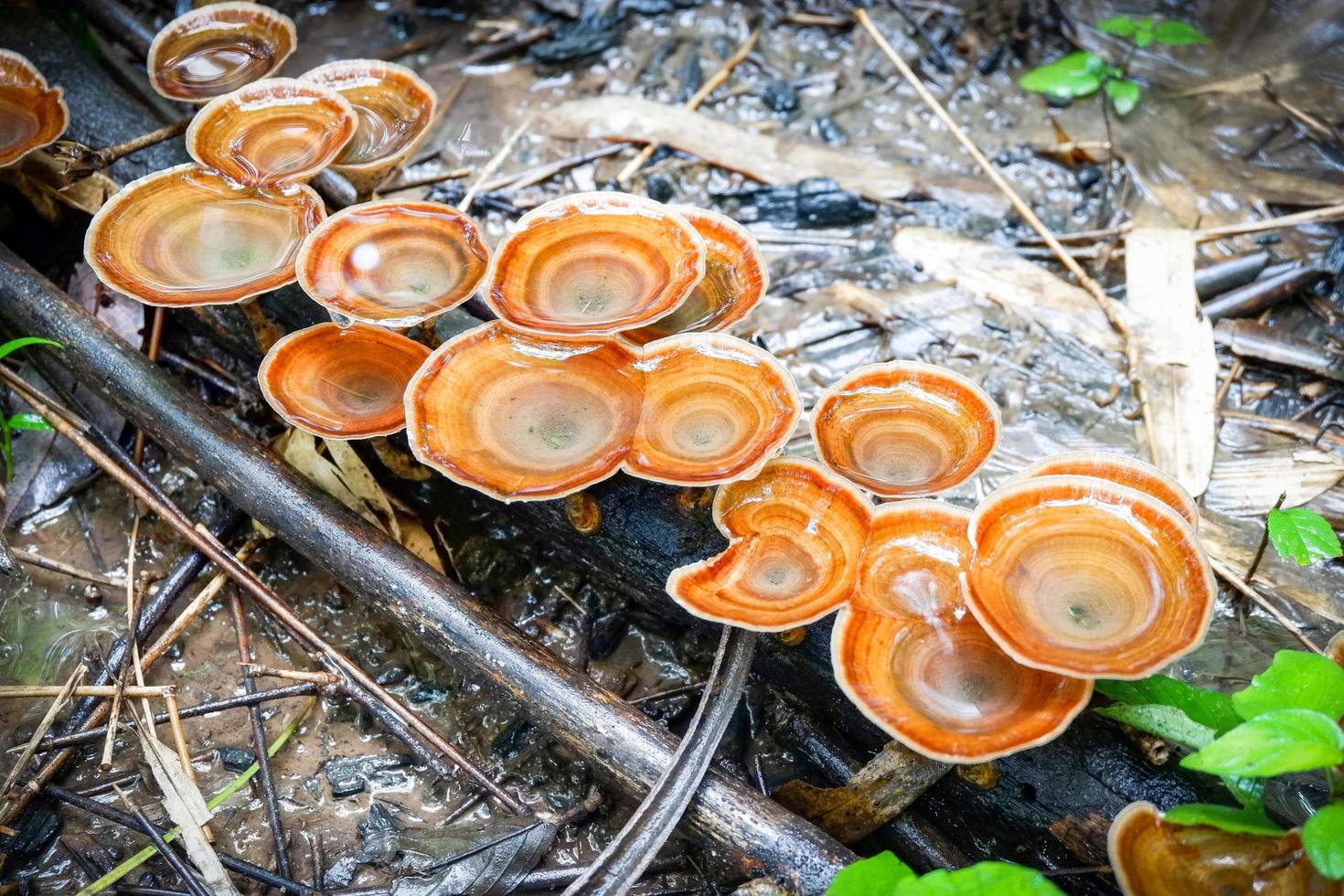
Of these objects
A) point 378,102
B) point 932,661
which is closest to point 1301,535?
point 932,661

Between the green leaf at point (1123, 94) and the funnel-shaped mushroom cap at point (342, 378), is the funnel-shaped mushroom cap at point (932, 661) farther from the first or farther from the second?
the green leaf at point (1123, 94)

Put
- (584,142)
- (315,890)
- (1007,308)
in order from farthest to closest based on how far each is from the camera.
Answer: (584,142), (1007,308), (315,890)

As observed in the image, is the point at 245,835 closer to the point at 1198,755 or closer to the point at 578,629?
the point at 578,629

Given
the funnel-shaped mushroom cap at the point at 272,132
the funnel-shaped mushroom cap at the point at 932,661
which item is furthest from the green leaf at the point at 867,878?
the funnel-shaped mushroom cap at the point at 272,132

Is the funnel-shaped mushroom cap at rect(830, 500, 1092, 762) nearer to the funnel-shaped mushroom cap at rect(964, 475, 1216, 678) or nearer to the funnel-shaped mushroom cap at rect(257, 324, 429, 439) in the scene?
the funnel-shaped mushroom cap at rect(964, 475, 1216, 678)

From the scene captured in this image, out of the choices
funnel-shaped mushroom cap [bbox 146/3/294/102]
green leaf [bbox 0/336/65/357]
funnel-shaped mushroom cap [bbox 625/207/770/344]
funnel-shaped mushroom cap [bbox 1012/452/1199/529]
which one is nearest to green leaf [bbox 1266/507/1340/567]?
funnel-shaped mushroom cap [bbox 1012/452/1199/529]

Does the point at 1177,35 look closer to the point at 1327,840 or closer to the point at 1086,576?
the point at 1086,576

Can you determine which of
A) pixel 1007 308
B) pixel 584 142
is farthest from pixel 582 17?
pixel 1007 308
